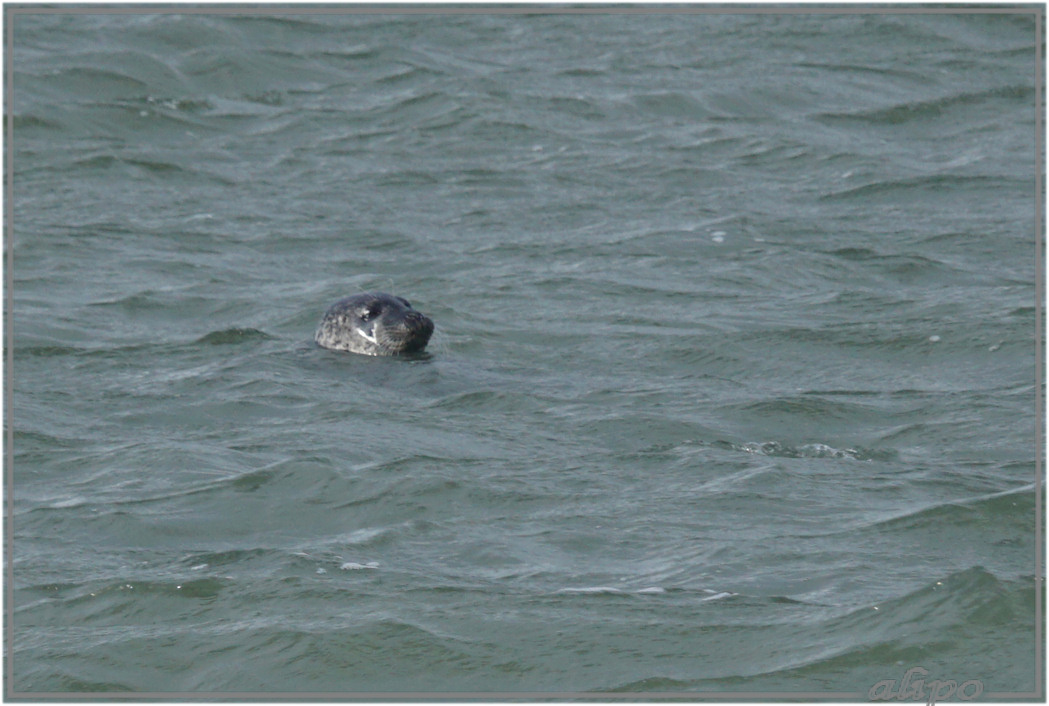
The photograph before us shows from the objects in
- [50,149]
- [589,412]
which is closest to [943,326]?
[589,412]

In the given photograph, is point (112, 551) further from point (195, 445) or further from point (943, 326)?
point (943, 326)

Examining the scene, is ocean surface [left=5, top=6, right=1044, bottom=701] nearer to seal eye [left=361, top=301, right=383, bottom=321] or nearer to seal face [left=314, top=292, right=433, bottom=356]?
seal face [left=314, top=292, right=433, bottom=356]

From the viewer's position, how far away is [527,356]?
36.6 feet

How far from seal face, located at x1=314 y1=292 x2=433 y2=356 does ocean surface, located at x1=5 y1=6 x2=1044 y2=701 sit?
0.22 meters

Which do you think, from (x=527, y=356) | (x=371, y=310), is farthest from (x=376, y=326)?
(x=527, y=356)

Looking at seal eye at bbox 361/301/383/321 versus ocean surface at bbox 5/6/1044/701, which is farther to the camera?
seal eye at bbox 361/301/383/321

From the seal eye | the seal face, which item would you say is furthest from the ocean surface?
the seal eye

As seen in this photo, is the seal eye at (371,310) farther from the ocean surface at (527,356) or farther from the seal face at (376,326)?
the ocean surface at (527,356)

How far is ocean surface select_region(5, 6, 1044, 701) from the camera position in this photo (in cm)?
640

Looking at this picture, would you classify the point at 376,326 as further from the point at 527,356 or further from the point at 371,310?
the point at 527,356

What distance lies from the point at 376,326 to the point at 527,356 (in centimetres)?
104

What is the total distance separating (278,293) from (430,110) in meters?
5.58

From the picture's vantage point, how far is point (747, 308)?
12.2 meters

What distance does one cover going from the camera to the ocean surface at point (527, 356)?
640cm
